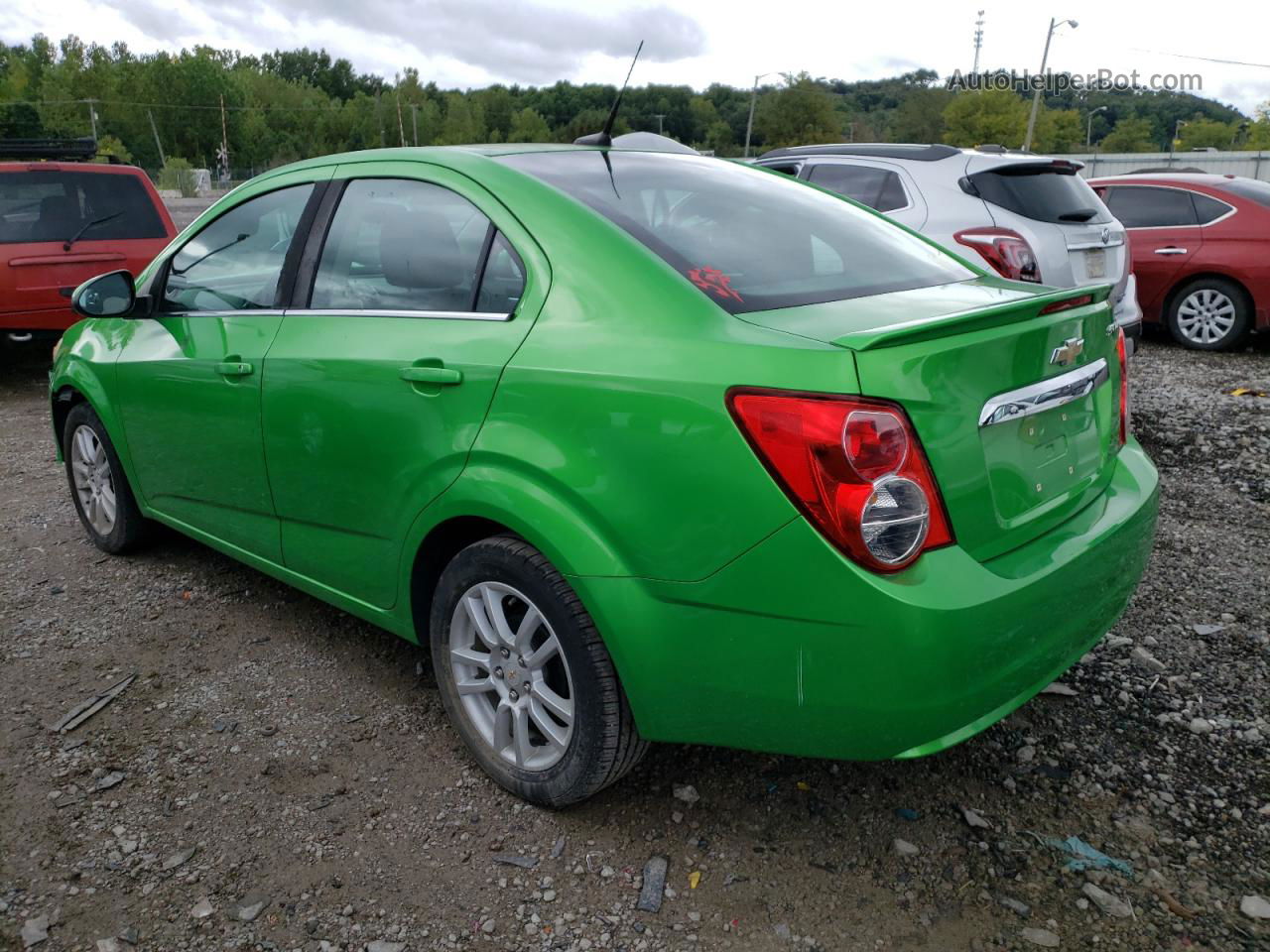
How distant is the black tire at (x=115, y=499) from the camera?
420 centimetres

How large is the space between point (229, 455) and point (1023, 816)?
103 inches

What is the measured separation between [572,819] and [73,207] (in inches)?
292

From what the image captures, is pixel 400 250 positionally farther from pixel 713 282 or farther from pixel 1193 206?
pixel 1193 206

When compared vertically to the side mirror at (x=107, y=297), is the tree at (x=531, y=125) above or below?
above

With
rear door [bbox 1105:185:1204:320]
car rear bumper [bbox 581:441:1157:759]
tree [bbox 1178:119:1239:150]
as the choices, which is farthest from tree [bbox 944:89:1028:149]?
car rear bumper [bbox 581:441:1157:759]

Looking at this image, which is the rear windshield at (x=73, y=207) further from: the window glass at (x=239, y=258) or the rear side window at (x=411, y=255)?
the rear side window at (x=411, y=255)

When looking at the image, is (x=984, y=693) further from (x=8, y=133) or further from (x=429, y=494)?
(x=8, y=133)

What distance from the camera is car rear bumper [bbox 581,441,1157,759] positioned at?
6.46 feet

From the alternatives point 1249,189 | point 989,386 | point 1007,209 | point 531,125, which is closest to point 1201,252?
point 1249,189

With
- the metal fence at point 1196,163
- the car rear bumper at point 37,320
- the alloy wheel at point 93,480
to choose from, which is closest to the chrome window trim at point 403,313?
the alloy wheel at point 93,480

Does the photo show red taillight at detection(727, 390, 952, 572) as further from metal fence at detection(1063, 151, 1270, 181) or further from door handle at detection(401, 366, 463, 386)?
metal fence at detection(1063, 151, 1270, 181)

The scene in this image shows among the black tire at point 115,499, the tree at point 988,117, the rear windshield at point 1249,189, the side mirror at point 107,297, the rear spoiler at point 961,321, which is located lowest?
the black tire at point 115,499

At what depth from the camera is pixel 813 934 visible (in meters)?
2.22

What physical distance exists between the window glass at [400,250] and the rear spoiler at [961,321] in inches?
42.4
